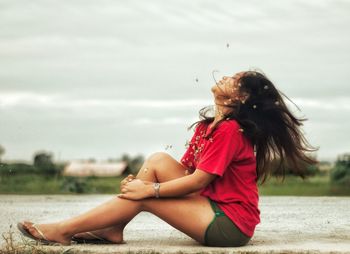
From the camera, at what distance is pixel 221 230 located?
4.98 m

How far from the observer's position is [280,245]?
5223mm

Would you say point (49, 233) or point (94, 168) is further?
point (94, 168)

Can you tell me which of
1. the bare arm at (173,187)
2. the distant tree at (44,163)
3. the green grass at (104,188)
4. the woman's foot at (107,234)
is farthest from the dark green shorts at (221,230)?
the distant tree at (44,163)

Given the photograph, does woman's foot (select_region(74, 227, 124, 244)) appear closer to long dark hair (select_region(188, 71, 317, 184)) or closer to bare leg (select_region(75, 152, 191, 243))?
bare leg (select_region(75, 152, 191, 243))

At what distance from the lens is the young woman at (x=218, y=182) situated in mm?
4926

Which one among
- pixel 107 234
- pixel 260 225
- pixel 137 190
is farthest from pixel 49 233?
pixel 260 225

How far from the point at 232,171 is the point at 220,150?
0.21m

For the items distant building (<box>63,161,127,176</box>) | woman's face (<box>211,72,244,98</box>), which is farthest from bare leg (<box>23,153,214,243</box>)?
distant building (<box>63,161,127,176</box>)

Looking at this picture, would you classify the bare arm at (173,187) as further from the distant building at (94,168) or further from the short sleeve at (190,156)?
the distant building at (94,168)

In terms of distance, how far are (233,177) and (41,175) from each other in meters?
14.8

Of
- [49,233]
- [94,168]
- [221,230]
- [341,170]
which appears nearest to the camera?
[221,230]

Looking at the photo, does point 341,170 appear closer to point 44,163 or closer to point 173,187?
point 44,163

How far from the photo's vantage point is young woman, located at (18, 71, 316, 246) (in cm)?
493

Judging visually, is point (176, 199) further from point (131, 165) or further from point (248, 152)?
point (131, 165)
